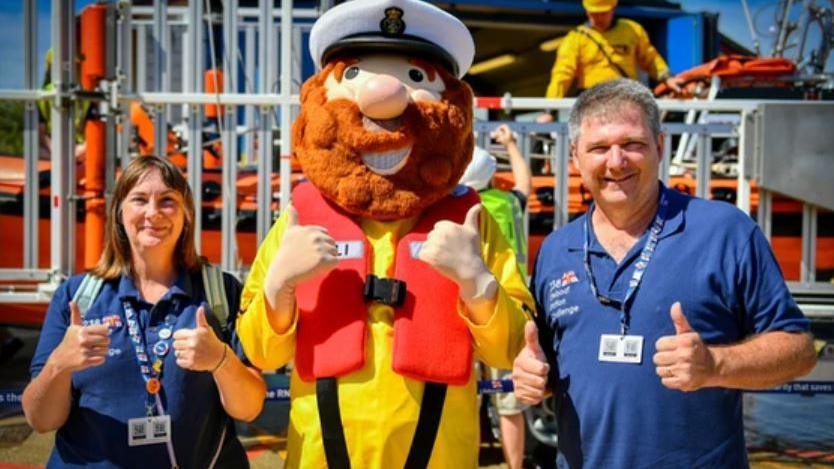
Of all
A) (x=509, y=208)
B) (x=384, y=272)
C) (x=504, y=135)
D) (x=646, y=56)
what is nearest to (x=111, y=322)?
(x=384, y=272)

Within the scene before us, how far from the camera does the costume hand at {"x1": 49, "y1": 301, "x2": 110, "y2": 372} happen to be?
225cm

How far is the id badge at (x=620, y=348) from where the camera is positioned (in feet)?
6.86

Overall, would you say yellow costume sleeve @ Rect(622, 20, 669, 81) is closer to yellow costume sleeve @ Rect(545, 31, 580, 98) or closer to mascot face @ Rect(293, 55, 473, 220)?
yellow costume sleeve @ Rect(545, 31, 580, 98)

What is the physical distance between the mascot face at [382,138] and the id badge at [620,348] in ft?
2.05

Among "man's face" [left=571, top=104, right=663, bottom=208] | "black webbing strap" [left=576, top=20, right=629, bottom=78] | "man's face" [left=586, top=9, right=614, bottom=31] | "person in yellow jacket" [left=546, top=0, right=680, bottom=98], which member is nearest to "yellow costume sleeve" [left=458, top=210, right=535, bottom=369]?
"man's face" [left=571, top=104, right=663, bottom=208]

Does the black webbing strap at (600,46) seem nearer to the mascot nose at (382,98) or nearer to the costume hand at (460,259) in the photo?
the mascot nose at (382,98)

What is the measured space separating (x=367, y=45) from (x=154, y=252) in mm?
848

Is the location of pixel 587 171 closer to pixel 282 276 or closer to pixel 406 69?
pixel 406 69

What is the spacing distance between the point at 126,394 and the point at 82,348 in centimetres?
23

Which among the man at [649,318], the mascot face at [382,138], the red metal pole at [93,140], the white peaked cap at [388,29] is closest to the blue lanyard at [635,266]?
the man at [649,318]

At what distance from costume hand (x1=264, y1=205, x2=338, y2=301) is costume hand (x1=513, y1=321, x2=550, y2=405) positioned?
0.52 metres

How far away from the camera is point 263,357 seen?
2.36 metres

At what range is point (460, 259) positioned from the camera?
2.22 metres

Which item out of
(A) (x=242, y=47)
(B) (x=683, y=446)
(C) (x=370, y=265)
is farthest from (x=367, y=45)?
(A) (x=242, y=47)
